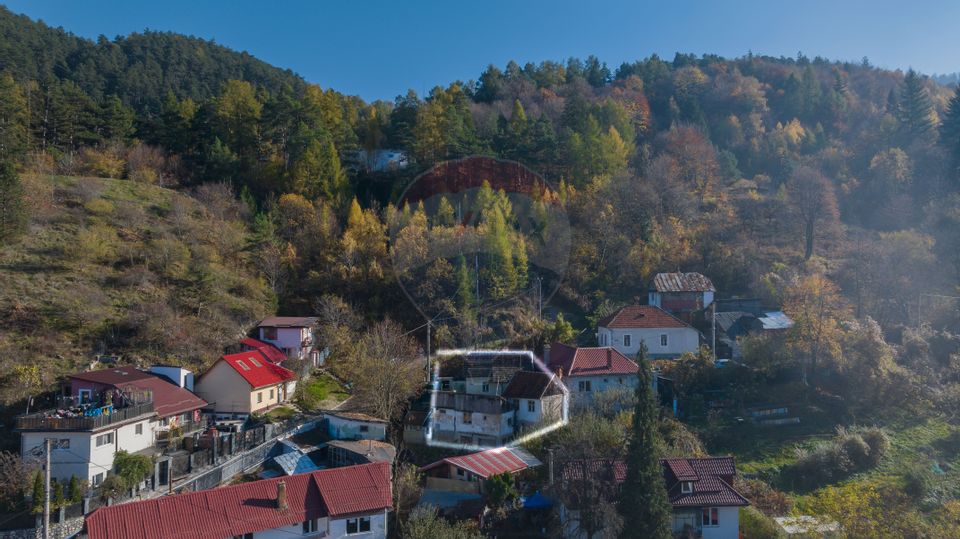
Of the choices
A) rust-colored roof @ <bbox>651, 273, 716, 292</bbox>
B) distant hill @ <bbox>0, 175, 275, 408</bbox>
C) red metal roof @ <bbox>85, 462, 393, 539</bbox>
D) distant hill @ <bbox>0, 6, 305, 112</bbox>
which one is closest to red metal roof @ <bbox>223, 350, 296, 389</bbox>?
distant hill @ <bbox>0, 175, 275, 408</bbox>

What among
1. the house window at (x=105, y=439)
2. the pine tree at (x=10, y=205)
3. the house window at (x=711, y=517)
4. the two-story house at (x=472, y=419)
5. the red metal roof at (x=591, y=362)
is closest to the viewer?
the house window at (x=711, y=517)

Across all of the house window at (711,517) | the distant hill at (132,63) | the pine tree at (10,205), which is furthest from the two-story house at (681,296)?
the distant hill at (132,63)

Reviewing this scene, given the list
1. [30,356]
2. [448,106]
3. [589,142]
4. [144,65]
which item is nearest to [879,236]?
[589,142]

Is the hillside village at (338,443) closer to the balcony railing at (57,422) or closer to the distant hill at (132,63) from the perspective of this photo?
the balcony railing at (57,422)

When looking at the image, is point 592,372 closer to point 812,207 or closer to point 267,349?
point 267,349

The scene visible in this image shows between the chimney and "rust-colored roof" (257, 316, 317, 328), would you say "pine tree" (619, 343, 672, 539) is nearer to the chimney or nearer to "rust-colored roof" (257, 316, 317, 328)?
the chimney

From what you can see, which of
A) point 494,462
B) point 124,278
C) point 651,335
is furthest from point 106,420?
point 651,335
